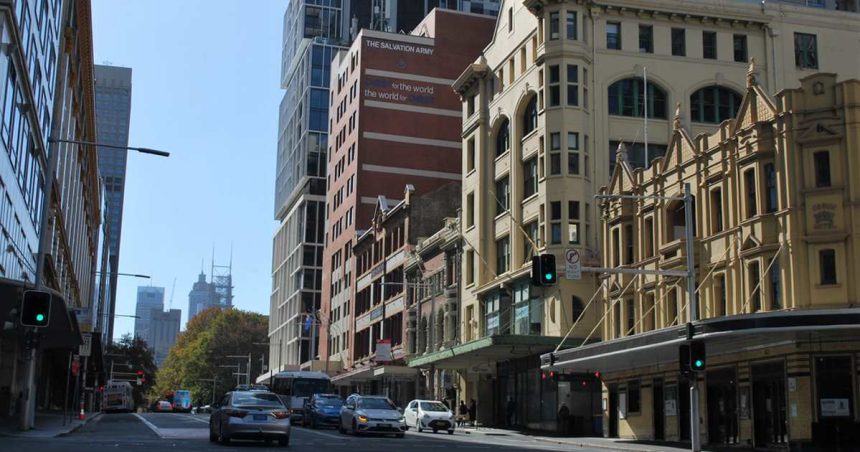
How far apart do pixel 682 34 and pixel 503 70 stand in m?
10.7

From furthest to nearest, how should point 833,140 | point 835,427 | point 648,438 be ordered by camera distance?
point 648,438, point 833,140, point 835,427

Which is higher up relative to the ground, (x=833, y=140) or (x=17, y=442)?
(x=833, y=140)

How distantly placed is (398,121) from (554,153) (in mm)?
46088

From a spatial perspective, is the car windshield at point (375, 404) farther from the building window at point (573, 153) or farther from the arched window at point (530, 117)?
the arched window at point (530, 117)

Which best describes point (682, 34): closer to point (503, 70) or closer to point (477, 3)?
point (503, 70)

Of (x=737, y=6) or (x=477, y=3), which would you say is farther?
(x=477, y=3)

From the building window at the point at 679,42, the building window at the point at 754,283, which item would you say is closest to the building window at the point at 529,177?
the building window at the point at 679,42

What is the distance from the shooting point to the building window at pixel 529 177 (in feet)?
175

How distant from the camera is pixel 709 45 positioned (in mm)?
54000

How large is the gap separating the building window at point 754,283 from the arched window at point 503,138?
78.2 feet

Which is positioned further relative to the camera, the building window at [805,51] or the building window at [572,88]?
the building window at [805,51]

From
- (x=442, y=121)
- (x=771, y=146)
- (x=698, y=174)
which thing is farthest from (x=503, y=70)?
(x=442, y=121)

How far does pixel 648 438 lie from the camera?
40.4 m

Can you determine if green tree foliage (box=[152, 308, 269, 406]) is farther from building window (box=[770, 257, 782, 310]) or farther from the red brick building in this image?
building window (box=[770, 257, 782, 310])
